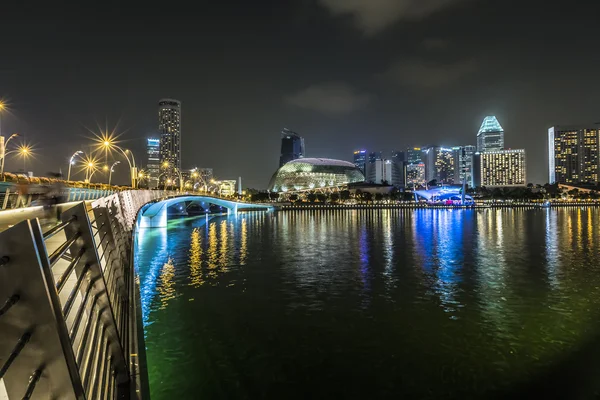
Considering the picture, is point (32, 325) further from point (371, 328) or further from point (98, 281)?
point (371, 328)

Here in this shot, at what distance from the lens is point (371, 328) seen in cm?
1409

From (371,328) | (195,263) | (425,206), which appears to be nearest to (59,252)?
(371,328)

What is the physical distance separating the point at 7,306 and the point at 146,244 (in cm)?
4054

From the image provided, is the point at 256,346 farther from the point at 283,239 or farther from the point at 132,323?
the point at 283,239

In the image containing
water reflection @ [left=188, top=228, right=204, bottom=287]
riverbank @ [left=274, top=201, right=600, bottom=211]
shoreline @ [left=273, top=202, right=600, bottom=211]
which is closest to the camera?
water reflection @ [left=188, top=228, right=204, bottom=287]

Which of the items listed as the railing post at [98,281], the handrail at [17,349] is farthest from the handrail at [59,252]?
the handrail at [17,349]

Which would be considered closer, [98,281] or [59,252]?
[59,252]

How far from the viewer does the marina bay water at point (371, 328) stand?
33.6ft

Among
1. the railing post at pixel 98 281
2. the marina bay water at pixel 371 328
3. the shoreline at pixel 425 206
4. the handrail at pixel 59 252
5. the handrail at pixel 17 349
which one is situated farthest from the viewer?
the shoreline at pixel 425 206

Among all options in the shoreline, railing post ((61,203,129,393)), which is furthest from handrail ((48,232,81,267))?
the shoreline

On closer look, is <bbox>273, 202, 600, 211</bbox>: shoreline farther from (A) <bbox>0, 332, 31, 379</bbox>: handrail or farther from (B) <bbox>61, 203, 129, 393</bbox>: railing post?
(A) <bbox>0, 332, 31, 379</bbox>: handrail

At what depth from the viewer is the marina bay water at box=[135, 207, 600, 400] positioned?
10.2 metres

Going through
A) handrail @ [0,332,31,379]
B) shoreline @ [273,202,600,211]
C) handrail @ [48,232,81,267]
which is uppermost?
handrail @ [48,232,81,267]

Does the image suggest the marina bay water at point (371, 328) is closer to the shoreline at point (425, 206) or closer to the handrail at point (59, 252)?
the handrail at point (59, 252)
